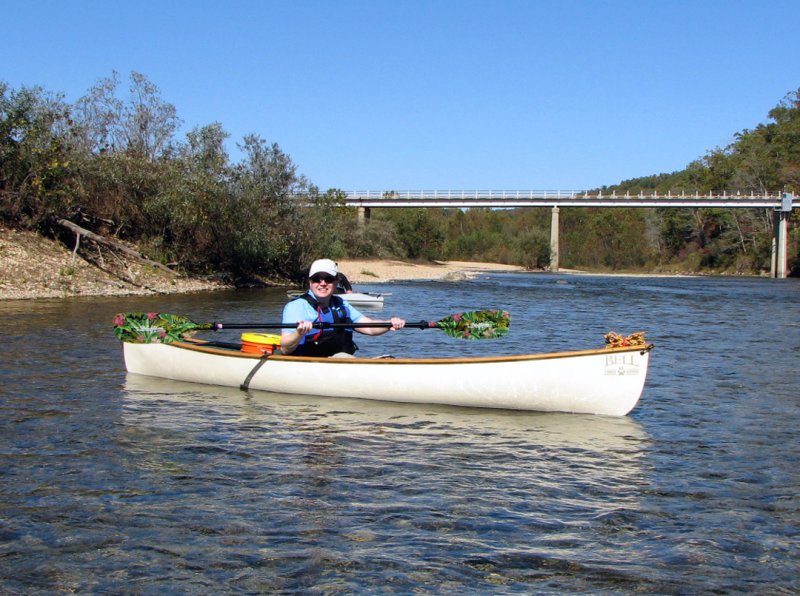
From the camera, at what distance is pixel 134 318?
38.3 feet

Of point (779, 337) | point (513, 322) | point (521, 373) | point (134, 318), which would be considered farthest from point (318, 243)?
point (521, 373)

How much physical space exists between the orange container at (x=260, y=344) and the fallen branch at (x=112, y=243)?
71.1 ft

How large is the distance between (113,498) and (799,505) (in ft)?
17.5

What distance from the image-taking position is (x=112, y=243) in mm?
31203

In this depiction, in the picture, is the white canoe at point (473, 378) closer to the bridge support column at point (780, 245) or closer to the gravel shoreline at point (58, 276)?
the gravel shoreline at point (58, 276)

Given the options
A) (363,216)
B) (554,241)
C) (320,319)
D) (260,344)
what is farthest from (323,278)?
(554,241)

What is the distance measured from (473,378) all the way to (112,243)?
2485cm

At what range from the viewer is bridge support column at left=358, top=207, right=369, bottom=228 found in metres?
76.4

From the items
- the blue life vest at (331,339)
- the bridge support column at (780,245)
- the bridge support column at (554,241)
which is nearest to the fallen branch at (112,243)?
the blue life vest at (331,339)

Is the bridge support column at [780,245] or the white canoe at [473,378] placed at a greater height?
the bridge support column at [780,245]

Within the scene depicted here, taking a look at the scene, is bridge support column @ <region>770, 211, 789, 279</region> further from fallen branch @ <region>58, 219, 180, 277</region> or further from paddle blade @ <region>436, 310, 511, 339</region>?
paddle blade @ <region>436, 310, 511, 339</region>

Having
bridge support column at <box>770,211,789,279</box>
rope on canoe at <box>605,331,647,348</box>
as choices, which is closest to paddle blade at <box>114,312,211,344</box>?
rope on canoe at <box>605,331,647,348</box>

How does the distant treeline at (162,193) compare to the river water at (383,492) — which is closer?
the river water at (383,492)

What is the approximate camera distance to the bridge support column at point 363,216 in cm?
7640
